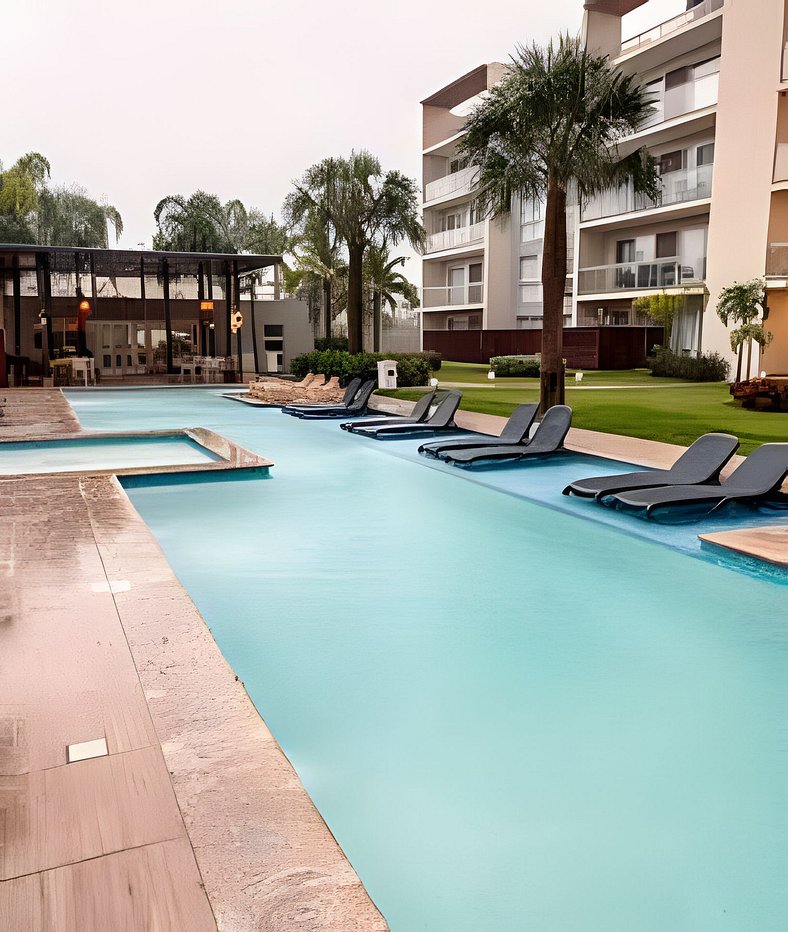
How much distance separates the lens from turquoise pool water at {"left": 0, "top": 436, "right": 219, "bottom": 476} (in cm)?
1238

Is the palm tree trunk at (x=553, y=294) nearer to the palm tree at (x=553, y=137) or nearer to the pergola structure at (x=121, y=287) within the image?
the palm tree at (x=553, y=137)

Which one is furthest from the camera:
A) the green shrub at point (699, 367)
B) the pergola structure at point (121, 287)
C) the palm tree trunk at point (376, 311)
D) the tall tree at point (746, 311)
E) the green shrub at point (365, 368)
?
the palm tree trunk at point (376, 311)

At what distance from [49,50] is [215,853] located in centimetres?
6031

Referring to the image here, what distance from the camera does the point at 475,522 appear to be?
898cm

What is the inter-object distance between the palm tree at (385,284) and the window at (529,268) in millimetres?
5218

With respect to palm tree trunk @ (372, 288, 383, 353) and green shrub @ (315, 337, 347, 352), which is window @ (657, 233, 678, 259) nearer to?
green shrub @ (315, 337, 347, 352)

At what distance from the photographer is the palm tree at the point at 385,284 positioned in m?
40.2

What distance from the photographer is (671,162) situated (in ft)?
106

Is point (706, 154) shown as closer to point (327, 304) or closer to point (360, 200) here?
point (360, 200)

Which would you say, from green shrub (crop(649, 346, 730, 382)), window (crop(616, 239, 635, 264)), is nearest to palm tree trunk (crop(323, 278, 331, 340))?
window (crop(616, 239, 635, 264))

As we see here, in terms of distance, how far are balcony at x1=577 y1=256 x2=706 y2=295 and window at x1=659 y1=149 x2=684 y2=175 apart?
323 cm

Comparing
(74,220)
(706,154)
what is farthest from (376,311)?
(74,220)

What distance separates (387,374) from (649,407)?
7058 millimetres

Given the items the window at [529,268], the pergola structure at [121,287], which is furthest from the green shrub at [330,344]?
the window at [529,268]
